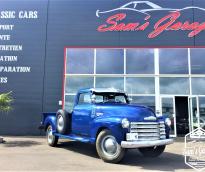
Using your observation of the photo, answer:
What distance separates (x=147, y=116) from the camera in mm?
8570

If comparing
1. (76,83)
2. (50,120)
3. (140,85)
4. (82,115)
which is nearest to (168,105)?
(140,85)

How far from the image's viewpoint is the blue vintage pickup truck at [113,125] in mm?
8133

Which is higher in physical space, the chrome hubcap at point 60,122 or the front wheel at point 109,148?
the chrome hubcap at point 60,122

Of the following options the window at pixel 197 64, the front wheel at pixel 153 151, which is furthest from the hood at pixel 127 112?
the window at pixel 197 64

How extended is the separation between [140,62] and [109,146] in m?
9.16

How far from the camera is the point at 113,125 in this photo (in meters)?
8.30

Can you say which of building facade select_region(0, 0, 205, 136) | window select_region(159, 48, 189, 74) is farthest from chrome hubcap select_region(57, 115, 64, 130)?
window select_region(159, 48, 189, 74)

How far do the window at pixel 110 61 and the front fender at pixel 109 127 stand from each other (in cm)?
791

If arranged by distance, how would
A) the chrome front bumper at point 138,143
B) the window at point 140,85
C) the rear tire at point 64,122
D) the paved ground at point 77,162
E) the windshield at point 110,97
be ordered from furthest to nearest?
1. the window at point 140,85
2. the rear tire at point 64,122
3. the windshield at point 110,97
4. the chrome front bumper at point 138,143
5. the paved ground at point 77,162

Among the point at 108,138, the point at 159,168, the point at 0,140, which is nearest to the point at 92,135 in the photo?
the point at 108,138

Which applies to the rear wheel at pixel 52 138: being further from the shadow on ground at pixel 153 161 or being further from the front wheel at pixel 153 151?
the front wheel at pixel 153 151

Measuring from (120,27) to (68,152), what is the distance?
30.4 ft

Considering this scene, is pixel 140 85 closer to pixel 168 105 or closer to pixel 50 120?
pixel 168 105

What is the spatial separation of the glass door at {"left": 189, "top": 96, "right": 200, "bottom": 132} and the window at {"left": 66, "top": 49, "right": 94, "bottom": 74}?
597 cm
